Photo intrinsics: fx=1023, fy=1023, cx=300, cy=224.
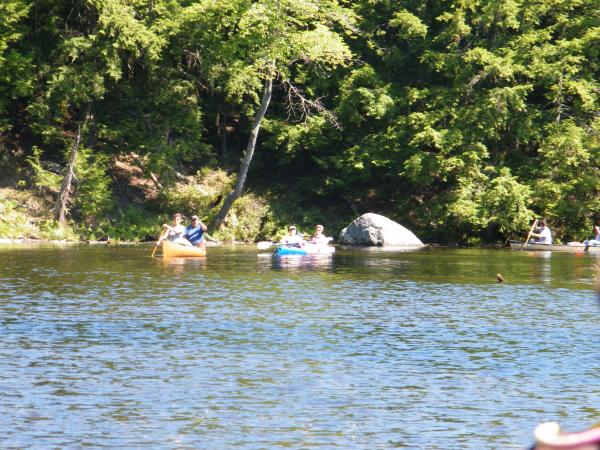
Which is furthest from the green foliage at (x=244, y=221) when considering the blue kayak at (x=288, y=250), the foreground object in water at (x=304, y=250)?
the blue kayak at (x=288, y=250)

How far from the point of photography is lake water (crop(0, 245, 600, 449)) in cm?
956

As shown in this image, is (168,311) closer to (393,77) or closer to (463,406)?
(463,406)

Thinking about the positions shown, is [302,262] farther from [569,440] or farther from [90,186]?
[569,440]

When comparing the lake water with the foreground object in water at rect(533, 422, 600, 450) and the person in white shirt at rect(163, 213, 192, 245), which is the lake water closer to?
the foreground object in water at rect(533, 422, 600, 450)

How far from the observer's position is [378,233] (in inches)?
1638

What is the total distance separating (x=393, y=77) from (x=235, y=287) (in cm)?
2548

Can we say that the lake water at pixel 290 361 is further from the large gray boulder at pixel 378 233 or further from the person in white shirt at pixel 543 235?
the large gray boulder at pixel 378 233

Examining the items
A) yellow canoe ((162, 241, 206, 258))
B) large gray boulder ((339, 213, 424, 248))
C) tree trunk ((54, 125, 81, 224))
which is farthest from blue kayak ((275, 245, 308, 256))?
tree trunk ((54, 125, 81, 224))

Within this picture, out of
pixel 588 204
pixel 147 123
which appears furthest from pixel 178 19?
pixel 588 204

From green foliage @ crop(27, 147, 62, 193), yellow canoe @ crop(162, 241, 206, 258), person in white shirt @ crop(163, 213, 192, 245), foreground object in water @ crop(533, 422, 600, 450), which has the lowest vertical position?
foreground object in water @ crop(533, 422, 600, 450)

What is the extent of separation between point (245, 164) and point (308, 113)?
3956 mm

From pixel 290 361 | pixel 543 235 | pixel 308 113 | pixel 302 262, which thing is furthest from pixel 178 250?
pixel 290 361

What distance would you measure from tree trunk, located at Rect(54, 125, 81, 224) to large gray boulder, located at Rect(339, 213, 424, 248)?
11466 mm

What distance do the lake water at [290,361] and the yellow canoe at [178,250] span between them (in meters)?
7.81
